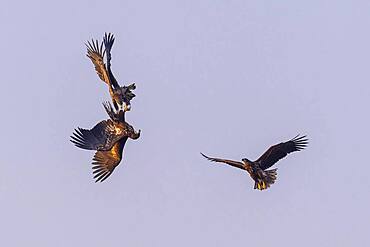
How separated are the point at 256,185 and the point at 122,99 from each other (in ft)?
25.8

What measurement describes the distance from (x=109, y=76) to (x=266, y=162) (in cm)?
882

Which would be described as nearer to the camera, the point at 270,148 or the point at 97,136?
the point at 97,136

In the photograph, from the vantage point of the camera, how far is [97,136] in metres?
67.8

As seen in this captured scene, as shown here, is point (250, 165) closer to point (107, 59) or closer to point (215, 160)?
point (215, 160)

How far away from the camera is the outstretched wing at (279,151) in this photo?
72188mm

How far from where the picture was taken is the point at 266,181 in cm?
7019

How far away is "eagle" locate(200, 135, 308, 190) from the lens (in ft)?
231

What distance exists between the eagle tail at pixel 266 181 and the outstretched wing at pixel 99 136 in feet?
22.2

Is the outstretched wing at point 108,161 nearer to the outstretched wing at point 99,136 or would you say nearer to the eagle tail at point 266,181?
the outstretched wing at point 99,136

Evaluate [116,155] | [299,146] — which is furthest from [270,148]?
[116,155]

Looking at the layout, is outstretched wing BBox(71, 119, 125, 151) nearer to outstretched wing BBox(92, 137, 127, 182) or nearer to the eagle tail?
outstretched wing BBox(92, 137, 127, 182)

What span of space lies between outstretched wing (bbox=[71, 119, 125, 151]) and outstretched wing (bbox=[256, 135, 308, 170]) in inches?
296

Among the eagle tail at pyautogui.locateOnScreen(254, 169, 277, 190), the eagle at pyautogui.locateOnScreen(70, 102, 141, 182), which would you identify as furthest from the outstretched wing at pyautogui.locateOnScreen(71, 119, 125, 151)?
→ the eagle tail at pyautogui.locateOnScreen(254, 169, 277, 190)

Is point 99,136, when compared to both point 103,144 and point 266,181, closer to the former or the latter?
point 103,144
